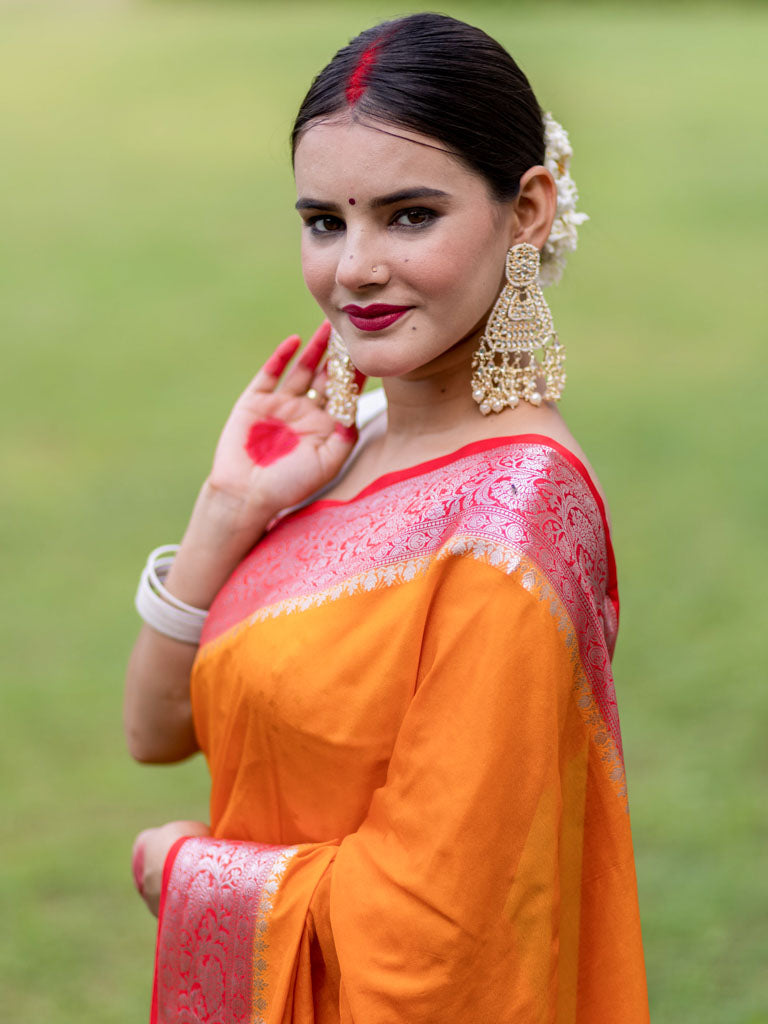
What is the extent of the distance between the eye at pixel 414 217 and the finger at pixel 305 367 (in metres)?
0.49

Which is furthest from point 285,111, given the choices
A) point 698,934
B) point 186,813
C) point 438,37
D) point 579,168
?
point 438,37

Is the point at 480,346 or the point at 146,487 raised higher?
the point at 480,346

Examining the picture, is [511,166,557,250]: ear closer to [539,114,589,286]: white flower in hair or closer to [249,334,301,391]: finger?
[539,114,589,286]: white flower in hair

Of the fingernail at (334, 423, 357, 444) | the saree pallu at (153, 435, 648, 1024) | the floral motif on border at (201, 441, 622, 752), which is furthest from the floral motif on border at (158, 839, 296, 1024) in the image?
the fingernail at (334, 423, 357, 444)

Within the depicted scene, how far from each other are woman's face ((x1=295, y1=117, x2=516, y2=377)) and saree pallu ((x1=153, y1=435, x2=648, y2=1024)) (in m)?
0.17

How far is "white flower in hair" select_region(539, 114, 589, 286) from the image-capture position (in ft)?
5.74

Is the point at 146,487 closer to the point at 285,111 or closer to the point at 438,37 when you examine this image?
the point at 438,37

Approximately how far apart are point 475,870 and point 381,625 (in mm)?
296

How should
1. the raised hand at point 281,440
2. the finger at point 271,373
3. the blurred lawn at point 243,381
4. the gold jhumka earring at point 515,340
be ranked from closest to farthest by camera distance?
the gold jhumka earring at point 515,340 → the raised hand at point 281,440 → the finger at point 271,373 → the blurred lawn at point 243,381

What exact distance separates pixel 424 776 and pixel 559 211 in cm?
76

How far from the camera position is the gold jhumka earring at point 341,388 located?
6.54 ft

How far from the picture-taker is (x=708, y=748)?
13.7 ft

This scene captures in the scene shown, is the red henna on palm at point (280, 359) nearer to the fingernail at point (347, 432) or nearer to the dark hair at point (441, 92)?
the fingernail at point (347, 432)

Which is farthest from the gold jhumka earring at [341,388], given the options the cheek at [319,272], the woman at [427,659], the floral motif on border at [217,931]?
the floral motif on border at [217,931]
